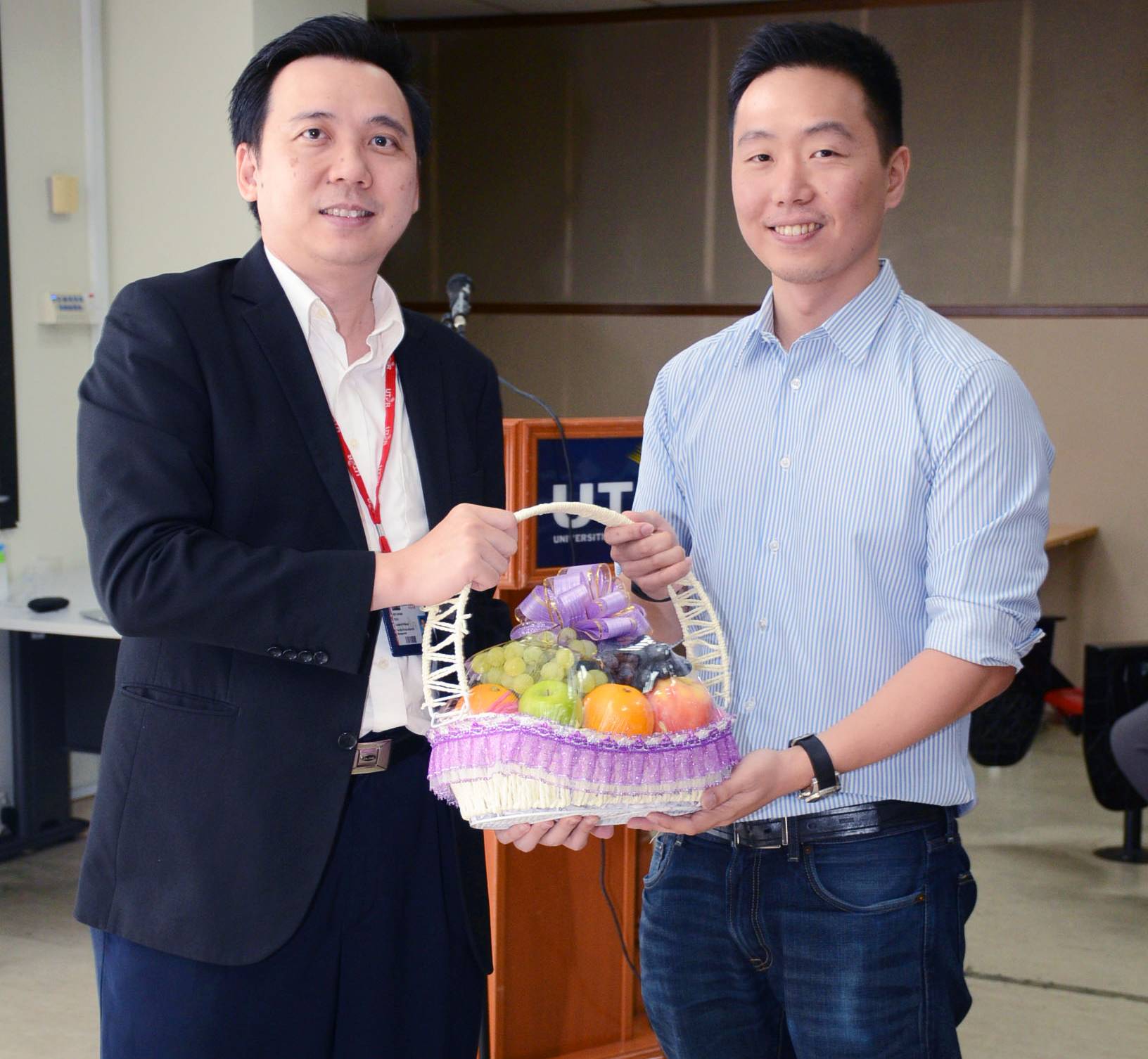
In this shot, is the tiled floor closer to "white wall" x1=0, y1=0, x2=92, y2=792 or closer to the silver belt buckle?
"white wall" x1=0, y1=0, x2=92, y2=792

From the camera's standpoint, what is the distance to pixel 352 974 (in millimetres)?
1563

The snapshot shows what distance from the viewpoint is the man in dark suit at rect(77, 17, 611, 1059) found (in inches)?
55.8

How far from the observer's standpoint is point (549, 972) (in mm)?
2672

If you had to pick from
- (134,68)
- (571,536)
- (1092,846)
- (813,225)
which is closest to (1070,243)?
(1092,846)

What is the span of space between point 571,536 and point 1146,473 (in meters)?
5.08

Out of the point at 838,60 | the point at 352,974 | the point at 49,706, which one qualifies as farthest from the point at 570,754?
the point at 49,706

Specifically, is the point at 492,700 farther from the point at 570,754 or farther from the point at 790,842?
the point at 790,842

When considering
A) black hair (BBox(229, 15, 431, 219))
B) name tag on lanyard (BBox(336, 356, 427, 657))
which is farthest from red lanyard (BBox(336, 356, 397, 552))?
black hair (BBox(229, 15, 431, 219))

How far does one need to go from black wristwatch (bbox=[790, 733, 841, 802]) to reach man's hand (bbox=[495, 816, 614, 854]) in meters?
0.25

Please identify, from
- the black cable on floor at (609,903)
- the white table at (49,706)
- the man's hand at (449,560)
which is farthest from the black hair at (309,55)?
the white table at (49,706)

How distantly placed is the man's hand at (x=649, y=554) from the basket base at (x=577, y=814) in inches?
11.4

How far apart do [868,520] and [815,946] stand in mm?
496

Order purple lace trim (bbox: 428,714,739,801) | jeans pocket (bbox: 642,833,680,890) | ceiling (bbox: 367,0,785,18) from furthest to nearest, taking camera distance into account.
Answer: ceiling (bbox: 367,0,785,18) → jeans pocket (bbox: 642,833,680,890) → purple lace trim (bbox: 428,714,739,801)

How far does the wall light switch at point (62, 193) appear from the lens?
4715 mm
